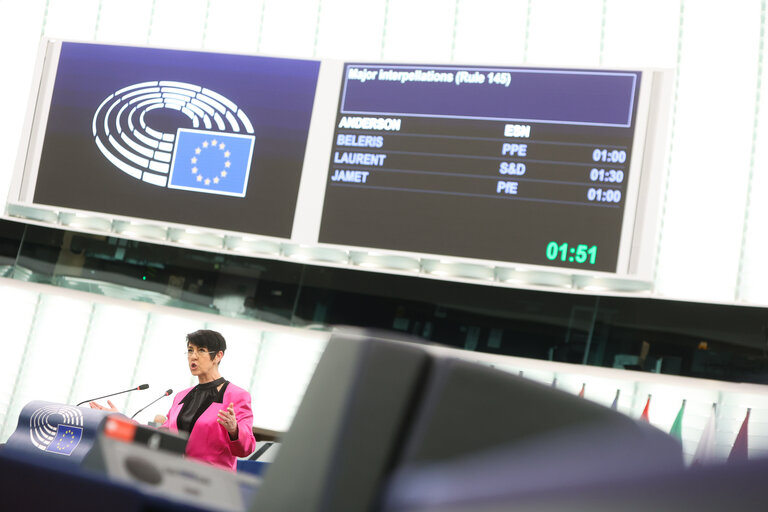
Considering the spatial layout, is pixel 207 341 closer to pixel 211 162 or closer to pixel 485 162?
pixel 211 162

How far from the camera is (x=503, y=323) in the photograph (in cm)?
614

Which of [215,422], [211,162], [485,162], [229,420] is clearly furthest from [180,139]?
[229,420]

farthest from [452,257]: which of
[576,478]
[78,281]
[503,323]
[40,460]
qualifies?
[576,478]

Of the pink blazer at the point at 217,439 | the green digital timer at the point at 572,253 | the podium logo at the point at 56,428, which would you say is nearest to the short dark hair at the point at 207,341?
the pink blazer at the point at 217,439

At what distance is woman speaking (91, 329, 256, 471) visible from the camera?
3.37 meters

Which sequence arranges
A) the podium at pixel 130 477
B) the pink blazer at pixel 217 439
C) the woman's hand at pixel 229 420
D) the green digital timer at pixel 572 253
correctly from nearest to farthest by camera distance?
the podium at pixel 130 477, the woman's hand at pixel 229 420, the pink blazer at pixel 217 439, the green digital timer at pixel 572 253

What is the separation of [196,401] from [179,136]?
258 centimetres

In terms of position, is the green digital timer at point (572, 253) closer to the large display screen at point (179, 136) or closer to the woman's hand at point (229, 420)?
the large display screen at point (179, 136)

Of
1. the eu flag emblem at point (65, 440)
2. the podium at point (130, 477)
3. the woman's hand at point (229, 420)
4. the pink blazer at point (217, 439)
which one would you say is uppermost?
the podium at point (130, 477)

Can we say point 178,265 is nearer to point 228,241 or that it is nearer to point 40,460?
point 228,241

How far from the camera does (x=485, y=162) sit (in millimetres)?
5059

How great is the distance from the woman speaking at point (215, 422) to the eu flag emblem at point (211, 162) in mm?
1970

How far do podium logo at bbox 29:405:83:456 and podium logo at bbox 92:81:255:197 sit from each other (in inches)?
74.1

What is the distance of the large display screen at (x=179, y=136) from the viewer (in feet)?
17.6
